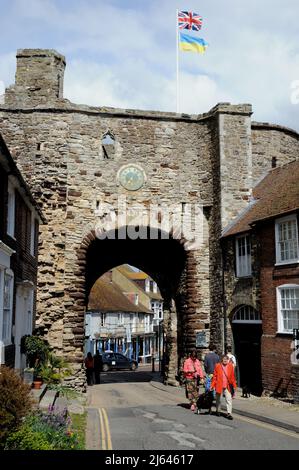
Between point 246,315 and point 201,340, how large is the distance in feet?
8.57

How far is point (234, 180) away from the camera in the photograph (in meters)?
21.8

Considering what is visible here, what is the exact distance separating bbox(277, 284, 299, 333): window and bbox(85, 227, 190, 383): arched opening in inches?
224

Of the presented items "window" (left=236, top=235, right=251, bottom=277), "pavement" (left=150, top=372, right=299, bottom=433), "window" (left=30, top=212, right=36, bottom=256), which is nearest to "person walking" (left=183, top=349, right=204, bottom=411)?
"pavement" (left=150, top=372, right=299, bottom=433)

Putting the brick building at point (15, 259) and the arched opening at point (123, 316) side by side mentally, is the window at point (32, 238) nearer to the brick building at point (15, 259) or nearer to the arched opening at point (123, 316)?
the brick building at point (15, 259)

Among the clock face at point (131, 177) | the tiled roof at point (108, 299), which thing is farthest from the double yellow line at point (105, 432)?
the tiled roof at point (108, 299)

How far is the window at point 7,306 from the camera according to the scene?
13.4 m

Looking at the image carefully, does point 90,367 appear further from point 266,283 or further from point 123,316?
point 123,316

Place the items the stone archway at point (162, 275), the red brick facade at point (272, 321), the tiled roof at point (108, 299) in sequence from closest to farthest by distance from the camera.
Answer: the red brick facade at point (272, 321) < the stone archway at point (162, 275) < the tiled roof at point (108, 299)

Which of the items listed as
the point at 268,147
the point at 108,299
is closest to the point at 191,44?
the point at 268,147

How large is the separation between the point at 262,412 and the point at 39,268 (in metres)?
10.3

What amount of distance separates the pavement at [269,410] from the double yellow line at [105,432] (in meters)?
3.67

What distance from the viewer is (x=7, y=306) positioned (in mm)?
13859

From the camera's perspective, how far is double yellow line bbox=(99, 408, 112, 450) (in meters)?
9.55
